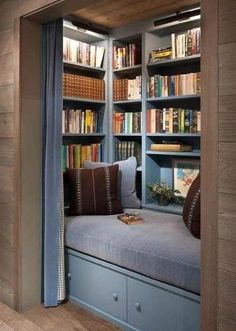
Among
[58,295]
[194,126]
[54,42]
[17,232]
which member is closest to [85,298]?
[58,295]

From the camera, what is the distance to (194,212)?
2.35 meters

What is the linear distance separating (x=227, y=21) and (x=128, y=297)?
68.4 inches

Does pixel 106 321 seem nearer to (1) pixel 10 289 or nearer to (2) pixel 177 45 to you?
(1) pixel 10 289

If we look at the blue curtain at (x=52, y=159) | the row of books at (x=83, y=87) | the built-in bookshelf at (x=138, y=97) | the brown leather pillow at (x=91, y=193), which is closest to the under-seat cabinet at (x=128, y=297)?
the blue curtain at (x=52, y=159)

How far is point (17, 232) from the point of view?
2.62 metres

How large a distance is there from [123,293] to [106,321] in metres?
0.28

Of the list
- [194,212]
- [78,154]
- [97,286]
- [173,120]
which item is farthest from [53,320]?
[173,120]

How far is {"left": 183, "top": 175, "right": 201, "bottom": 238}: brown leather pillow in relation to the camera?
2318 millimetres

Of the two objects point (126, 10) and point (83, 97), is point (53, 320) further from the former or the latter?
point (126, 10)

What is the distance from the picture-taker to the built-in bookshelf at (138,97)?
10.2 ft

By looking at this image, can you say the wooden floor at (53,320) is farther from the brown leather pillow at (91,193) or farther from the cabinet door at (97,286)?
the brown leather pillow at (91,193)

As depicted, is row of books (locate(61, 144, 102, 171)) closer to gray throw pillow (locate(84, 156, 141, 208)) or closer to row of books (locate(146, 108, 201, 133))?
gray throw pillow (locate(84, 156, 141, 208))

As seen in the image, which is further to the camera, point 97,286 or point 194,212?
point 97,286

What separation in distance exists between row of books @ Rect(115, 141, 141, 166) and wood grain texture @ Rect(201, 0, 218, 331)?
1.96 metres
